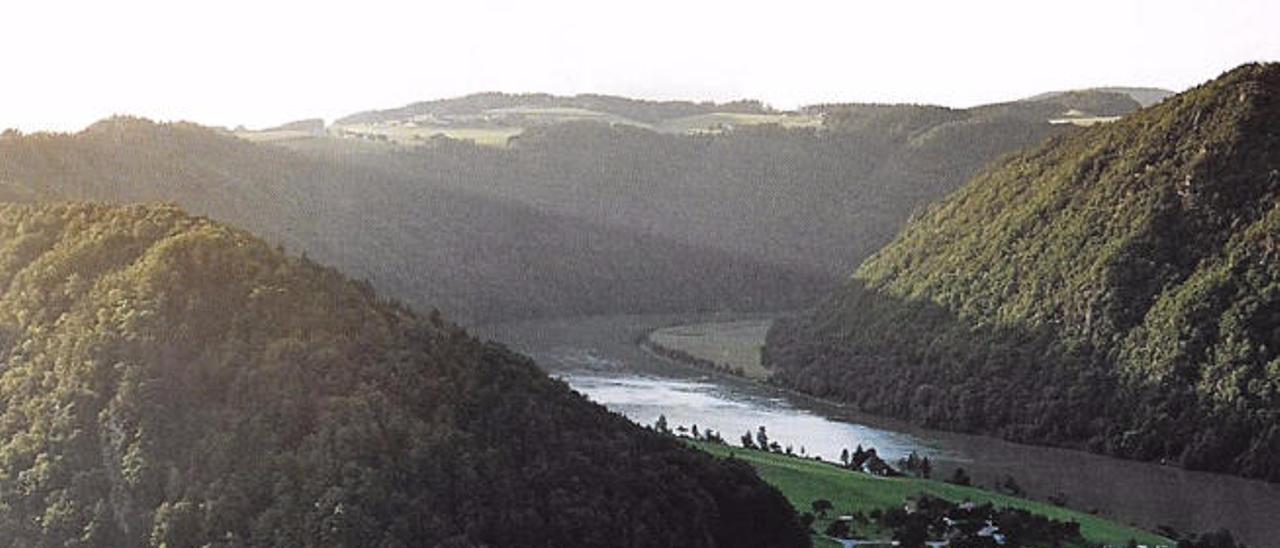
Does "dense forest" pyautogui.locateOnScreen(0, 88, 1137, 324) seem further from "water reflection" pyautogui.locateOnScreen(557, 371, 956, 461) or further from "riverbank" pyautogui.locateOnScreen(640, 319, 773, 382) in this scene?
"water reflection" pyautogui.locateOnScreen(557, 371, 956, 461)

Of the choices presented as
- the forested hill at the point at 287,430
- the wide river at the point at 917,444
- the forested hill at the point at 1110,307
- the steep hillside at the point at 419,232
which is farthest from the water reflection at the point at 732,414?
the steep hillside at the point at 419,232

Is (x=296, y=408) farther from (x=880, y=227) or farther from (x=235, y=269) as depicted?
(x=880, y=227)

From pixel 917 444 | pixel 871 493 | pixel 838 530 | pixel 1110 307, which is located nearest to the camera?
pixel 838 530

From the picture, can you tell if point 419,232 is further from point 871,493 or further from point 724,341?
point 871,493

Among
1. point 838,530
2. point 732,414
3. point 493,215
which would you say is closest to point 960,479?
point 838,530

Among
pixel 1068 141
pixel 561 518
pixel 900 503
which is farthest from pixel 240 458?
pixel 1068 141

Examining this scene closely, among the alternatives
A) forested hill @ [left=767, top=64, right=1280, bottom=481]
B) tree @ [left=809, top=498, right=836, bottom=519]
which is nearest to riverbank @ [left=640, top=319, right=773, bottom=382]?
forested hill @ [left=767, top=64, right=1280, bottom=481]
